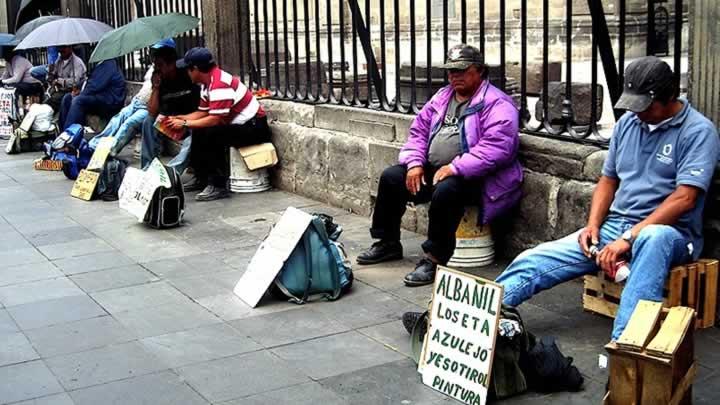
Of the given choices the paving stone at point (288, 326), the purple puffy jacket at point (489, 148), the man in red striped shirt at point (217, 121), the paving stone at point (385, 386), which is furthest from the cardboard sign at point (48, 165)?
the paving stone at point (385, 386)

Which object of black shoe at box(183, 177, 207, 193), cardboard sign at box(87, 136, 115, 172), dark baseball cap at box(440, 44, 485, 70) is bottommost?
black shoe at box(183, 177, 207, 193)

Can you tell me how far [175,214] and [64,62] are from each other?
6.38m

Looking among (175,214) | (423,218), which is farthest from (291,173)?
(423,218)

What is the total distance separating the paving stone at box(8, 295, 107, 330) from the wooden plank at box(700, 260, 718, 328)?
3.28m

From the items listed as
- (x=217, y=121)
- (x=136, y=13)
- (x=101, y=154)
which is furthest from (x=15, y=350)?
(x=136, y=13)

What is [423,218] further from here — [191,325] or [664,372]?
[664,372]

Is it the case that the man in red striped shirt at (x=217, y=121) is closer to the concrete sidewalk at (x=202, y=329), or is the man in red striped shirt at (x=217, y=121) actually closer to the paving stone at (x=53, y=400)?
the concrete sidewalk at (x=202, y=329)

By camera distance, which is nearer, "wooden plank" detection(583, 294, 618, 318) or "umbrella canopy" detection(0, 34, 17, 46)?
"wooden plank" detection(583, 294, 618, 318)

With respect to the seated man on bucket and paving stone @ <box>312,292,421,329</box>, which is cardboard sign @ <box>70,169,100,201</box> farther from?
the seated man on bucket

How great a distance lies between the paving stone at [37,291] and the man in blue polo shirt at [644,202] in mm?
2868

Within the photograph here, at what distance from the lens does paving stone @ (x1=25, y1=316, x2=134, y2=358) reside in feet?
17.0

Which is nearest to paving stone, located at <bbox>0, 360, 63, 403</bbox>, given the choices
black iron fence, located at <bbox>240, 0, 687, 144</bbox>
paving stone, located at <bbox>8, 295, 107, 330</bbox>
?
paving stone, located at <bbox>8, 295, 107, 330</bbox>

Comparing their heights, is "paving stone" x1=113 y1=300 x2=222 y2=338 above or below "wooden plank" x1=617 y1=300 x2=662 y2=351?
below

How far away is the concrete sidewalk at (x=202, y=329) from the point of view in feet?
14.7
